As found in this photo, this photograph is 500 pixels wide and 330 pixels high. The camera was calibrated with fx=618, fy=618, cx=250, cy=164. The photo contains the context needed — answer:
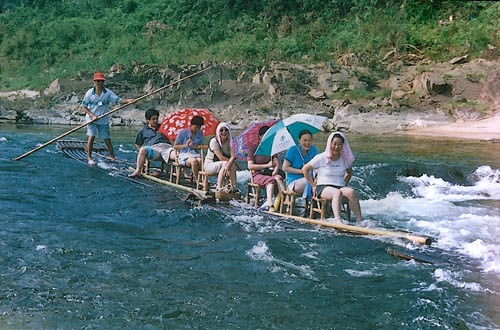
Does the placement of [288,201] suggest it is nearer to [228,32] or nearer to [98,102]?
[98,102]

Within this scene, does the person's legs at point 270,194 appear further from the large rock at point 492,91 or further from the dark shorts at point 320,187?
the large rock at point 492,91

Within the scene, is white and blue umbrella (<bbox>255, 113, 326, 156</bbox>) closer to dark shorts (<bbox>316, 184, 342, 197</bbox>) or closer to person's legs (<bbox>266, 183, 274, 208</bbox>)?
person's legs (<bbox>266, 183, 274, 208</bbox>)

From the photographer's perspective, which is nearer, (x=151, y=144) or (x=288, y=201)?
(x=288, y=201)

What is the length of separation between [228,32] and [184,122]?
24065 mm

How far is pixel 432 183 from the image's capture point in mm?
13812

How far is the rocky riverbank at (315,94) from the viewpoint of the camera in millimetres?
22475

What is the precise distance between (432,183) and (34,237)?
29.3ft

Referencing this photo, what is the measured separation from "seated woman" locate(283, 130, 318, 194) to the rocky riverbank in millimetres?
12135

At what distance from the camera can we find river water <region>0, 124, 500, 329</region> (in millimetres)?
5887

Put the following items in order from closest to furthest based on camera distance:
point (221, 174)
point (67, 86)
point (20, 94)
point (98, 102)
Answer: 1. point (221, 174)
2. point (98, 102)
3. point (67, 86)
4. point (20, 94)

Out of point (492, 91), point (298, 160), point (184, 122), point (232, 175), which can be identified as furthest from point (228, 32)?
point (298, 160)

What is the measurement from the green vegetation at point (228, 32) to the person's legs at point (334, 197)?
762 inches

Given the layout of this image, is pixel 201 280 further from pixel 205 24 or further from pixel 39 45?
pixel 39 45

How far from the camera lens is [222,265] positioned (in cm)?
738
